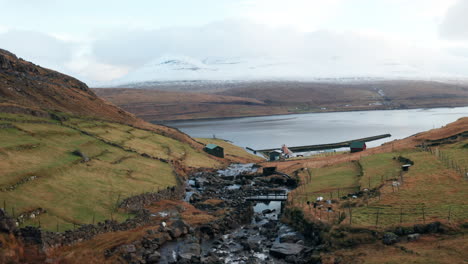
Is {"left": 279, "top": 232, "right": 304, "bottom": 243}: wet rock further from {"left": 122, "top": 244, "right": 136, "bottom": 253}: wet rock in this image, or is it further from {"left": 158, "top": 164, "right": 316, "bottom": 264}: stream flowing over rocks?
{"left": 122, "top": 244, "right": 136, "bottom": 253}: wet rock

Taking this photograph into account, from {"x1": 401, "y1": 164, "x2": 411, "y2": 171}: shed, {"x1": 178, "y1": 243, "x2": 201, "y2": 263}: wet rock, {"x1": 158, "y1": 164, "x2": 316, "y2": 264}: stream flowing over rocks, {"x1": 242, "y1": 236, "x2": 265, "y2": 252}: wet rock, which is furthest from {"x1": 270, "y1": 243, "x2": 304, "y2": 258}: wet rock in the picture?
{"x1": 401, "y1": 164, "x2": 411, "y2": 171}: shed

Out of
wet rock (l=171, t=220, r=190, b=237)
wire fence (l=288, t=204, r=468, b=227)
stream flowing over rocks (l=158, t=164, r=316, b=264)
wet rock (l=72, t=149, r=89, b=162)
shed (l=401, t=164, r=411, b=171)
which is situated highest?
wet rock (l=72, t=149, r=89, b=162)

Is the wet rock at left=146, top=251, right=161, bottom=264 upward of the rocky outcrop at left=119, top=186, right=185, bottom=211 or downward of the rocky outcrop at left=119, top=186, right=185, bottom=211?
downward

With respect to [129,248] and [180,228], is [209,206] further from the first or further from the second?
[129,248]

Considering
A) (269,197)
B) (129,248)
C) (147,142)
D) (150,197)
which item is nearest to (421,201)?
(269,197)

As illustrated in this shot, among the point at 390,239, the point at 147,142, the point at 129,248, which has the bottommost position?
the point at 129,248

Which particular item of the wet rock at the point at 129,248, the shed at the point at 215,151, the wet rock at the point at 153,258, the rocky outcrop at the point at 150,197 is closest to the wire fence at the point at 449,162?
the wet rock at the point at 153,258

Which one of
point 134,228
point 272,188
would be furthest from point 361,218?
point 272,188
